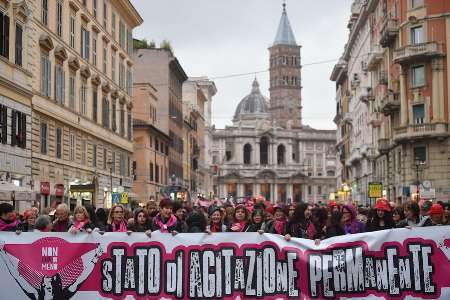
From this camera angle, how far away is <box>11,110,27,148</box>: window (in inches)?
1079

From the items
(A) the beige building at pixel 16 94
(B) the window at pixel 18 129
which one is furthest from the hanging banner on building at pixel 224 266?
(B) the window at pixel 18 129

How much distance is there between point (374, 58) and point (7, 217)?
4876 centimetres

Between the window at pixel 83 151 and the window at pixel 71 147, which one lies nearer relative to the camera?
the window at pixel 71 147

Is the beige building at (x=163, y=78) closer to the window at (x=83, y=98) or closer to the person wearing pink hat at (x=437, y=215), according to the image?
the window at (x=83, y=98)

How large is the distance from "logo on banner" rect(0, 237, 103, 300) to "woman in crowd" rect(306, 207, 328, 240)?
2.71 m

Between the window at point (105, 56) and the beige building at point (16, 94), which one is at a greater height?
the window at point (105, 56)

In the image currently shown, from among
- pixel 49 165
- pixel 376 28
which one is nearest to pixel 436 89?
pixel 376 28

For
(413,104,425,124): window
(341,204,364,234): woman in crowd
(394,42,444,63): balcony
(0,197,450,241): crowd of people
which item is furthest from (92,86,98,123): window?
(341,204,364,234): woman in crowd

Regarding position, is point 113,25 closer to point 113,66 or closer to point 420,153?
point 113,66

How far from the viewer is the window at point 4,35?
25.7 metres

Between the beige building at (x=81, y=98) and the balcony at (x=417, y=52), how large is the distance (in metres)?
16.0

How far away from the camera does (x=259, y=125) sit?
185500mm

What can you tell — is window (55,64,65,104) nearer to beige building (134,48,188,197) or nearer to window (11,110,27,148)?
window (11,110,27,148)

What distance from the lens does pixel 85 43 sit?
38688 mm
